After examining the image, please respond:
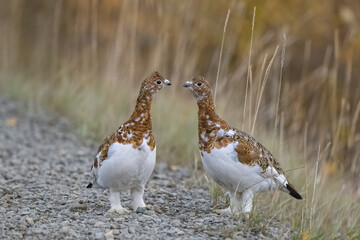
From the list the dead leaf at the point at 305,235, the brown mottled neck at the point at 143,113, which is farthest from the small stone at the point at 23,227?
the dead leaf at the point at 305,235

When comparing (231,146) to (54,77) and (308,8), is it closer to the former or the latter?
(54,77)

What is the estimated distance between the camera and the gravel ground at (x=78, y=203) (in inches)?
149

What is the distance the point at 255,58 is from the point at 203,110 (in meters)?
5.06

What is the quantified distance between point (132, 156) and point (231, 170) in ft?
1.96

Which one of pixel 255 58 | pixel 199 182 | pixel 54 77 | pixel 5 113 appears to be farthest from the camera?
pixel 255 58

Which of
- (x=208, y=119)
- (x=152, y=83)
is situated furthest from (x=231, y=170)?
(x=152, y=83)

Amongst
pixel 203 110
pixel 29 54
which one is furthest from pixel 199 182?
pixel 29 54

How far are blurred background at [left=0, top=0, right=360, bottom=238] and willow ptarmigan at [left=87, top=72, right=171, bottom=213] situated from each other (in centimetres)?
127

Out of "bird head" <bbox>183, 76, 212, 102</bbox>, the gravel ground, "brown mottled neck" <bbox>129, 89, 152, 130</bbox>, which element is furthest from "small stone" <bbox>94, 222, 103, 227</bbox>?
"bird head" <bbox>183, 76, 212, 102</bbox>

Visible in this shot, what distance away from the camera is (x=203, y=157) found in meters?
4.09

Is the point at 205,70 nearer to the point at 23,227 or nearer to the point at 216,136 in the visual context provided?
the point at 216,136

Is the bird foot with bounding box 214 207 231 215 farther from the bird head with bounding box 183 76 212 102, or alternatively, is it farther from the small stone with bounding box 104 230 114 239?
the small stone with bounding box 104 230 114 239

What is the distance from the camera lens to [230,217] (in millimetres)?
4148

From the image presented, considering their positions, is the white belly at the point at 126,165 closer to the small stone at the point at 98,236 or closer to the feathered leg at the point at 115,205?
the feathered leg at the point at 115,205
